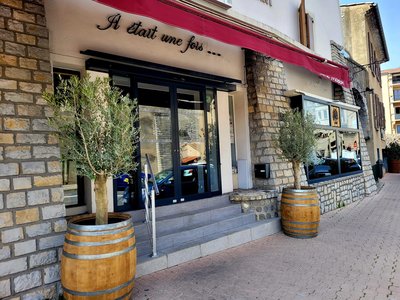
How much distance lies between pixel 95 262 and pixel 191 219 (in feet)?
7.20

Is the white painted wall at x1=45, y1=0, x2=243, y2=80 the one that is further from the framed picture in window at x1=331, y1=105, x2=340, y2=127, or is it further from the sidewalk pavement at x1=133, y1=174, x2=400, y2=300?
the framed picture in window at x1=331, y1=105, x2=340, y2=127

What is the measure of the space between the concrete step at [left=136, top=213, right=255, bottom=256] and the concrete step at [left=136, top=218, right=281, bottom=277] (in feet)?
0.18

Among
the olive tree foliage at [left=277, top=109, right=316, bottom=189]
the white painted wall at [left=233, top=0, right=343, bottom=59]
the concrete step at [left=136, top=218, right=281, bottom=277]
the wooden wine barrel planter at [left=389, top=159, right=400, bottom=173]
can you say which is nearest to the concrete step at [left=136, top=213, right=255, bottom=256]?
the concrete step at [left=136, top=218, right=281, bottom=277]

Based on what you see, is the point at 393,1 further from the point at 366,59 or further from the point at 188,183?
the point at 188,183

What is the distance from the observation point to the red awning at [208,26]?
3160 mm

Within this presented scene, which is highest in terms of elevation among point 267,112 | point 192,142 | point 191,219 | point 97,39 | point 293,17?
point 293,17

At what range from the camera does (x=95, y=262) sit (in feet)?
8.14

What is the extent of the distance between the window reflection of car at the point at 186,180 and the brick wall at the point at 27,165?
1860mm

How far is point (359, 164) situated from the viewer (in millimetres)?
9570

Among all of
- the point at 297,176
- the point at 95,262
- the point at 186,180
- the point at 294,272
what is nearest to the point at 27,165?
the point at 95,262

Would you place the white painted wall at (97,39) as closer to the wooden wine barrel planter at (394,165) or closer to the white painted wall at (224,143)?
the white painted wall at (224,143)

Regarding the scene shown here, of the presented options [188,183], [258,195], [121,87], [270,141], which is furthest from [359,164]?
[121,87]

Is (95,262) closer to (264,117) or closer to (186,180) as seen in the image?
(186,180)

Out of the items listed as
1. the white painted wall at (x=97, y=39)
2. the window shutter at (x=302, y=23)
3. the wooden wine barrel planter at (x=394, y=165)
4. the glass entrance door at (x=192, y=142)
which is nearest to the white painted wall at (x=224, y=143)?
the glass entrance door at (x=192, y=142)
